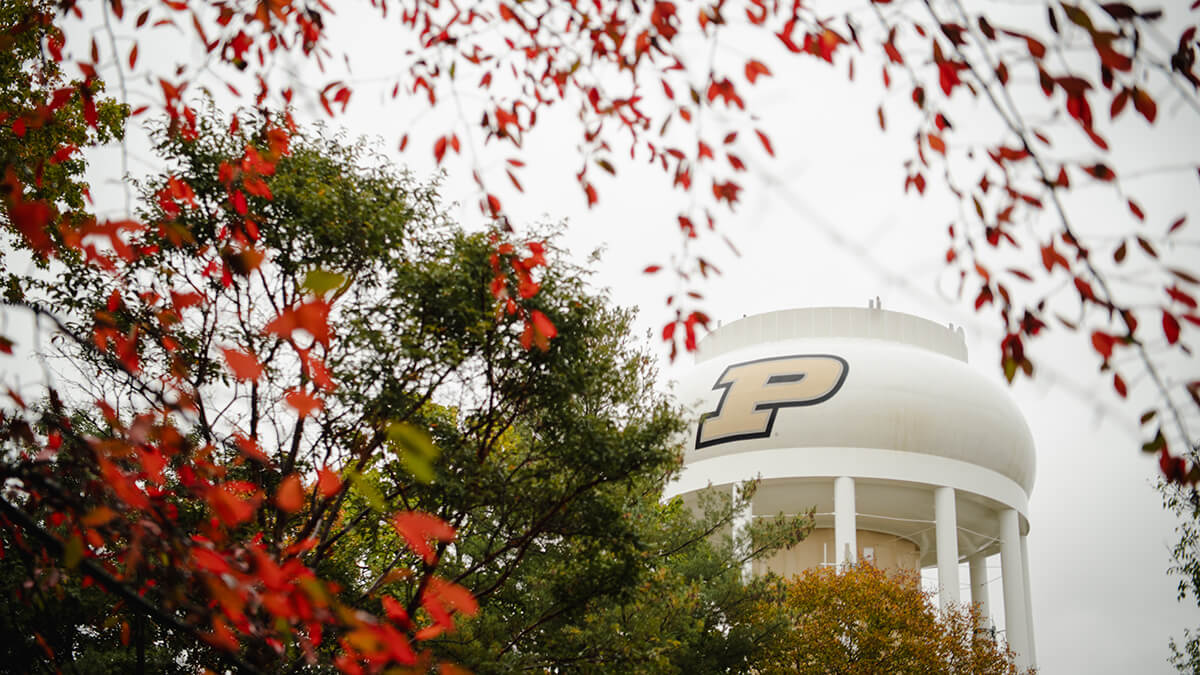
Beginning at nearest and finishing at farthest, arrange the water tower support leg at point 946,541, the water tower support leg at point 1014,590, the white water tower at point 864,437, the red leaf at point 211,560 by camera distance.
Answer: the red leaf at point 211,560, the water tower support leg at point 946,541, the white water tower at point 864,437, the water tower support leg at point 1014,590

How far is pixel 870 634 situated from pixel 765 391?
6.27m

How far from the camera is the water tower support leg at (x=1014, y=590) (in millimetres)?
21469

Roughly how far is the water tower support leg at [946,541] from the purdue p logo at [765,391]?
3.40 m

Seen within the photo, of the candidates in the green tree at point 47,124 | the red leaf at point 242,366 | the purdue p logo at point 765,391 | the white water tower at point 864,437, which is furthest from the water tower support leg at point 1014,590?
the red leaf at point 242,366

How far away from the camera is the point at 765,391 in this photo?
845 inches

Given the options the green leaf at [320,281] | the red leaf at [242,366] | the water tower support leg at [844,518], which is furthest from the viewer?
the water tower support leg at [844,518]

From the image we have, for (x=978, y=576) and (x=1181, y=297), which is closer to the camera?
(x=1181, y=297)

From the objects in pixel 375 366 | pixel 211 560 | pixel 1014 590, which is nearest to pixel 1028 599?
pixel 1014 590

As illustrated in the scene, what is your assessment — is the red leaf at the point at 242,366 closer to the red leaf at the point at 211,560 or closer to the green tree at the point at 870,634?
the red leaf at the point at 211,560

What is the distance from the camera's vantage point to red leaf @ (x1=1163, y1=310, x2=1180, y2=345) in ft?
8.59

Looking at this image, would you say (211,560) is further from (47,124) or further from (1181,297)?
(47,124)

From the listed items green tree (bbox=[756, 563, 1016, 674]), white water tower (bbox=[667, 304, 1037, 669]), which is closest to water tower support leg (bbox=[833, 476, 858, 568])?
white water tower (bbox=[667, 304, 1037, 669])

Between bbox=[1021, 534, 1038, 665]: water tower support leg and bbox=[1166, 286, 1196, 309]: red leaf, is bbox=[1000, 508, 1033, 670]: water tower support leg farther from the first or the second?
bbox=[1166, 286, 1196, 309]: red leaf

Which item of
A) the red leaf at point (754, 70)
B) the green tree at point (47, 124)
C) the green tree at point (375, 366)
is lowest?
the red leaf at point (754, 70)
